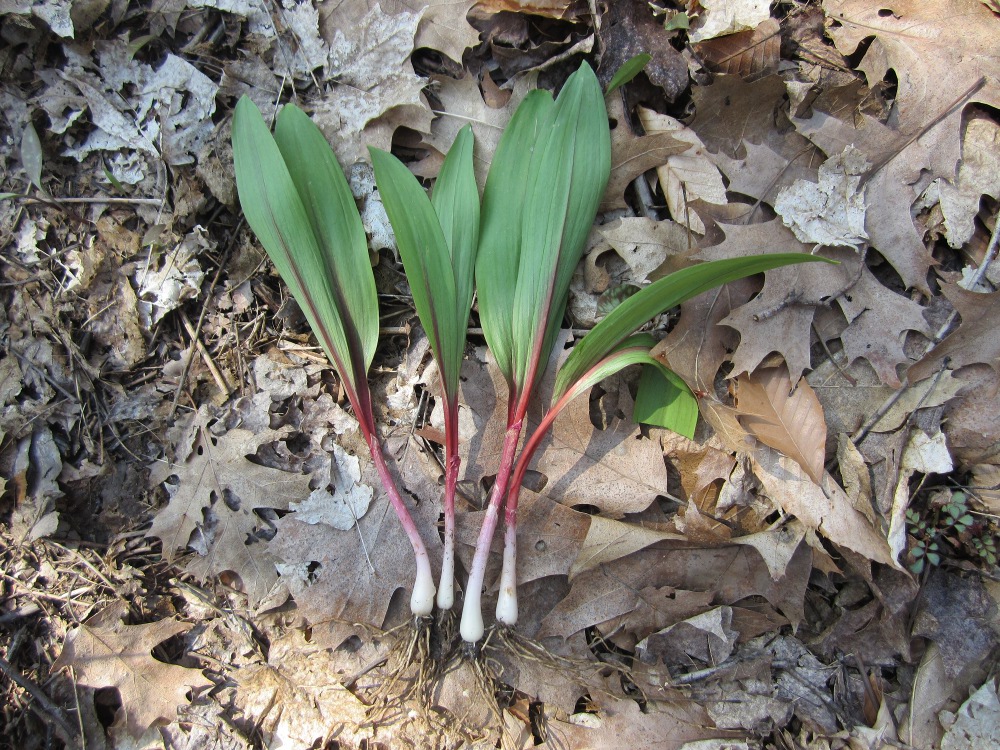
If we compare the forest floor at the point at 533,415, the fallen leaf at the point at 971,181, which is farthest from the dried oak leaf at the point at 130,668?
the fallen leaf at the point at 971,181

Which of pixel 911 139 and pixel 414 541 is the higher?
pixel 911 139

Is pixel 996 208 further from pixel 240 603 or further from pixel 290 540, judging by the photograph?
pixel 240 603

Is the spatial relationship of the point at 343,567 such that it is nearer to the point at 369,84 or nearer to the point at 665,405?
the point at 665,405

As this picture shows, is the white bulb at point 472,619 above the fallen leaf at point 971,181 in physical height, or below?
below

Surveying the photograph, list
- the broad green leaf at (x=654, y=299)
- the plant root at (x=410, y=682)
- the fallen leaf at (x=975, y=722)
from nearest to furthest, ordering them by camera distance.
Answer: the broad green leaf at (x=654, y=299)
the fallen leaf at (x=975, y=722)
the plant root at (x=410, y=682)

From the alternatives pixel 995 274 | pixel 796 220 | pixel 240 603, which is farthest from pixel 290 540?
pixel 995 274

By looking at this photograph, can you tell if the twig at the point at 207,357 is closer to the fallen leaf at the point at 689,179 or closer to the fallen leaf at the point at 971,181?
the fallen leaf at the point at 689,179

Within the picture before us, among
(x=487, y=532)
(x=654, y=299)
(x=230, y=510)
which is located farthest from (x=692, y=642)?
(x=230, y=510)

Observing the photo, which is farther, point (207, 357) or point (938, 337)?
point (207, 357)
